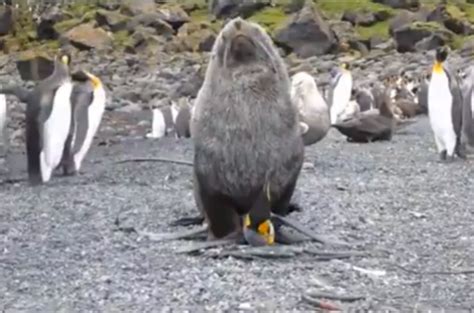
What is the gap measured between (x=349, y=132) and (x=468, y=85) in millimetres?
1999

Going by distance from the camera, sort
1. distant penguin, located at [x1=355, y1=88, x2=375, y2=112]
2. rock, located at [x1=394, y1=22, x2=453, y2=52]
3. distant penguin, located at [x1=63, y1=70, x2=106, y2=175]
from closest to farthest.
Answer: distant penguin, located at [x1=63, y1=70, x2=106, y2=175], distant penguin, located at [x1=355, y1=88, x2=375, y2=112], rock, located at [x1=394, y1=22, x2=453, y2=52]

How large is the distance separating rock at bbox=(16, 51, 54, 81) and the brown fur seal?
2367 cm

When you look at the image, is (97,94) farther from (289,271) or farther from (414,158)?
(289,271)

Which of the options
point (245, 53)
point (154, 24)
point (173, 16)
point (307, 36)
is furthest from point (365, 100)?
point (173, 16)

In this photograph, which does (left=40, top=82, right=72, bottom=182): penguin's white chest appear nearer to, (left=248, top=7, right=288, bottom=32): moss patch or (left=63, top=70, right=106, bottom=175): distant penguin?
(left=63, top=70, right=106, bottom=175): distant penguin

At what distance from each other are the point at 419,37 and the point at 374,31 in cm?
467

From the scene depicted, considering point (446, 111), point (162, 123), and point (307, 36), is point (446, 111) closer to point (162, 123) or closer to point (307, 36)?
point (162, 123)

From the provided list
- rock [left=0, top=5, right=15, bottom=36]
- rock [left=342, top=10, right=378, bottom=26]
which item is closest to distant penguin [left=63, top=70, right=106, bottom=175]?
rock [left=0, top=5, right=15, bottom=36]

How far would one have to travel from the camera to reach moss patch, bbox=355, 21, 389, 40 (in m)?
37.9

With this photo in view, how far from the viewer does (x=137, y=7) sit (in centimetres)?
4278

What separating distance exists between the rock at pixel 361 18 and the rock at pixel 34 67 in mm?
12227

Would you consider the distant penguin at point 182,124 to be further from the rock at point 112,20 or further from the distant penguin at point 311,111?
the rock at point 112,20

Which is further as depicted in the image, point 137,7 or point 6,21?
point 137,7

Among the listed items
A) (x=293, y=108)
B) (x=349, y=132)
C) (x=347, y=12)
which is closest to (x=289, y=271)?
(x=293, y=108)
